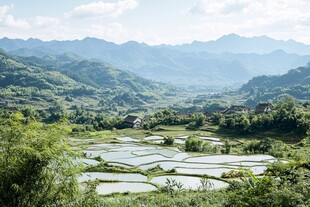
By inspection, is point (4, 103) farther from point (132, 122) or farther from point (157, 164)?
point (157, 164)

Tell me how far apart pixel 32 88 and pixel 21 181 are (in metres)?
167

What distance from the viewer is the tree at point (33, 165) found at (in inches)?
535

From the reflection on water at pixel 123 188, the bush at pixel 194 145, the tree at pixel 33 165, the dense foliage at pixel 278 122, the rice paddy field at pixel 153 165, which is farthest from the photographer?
the dense foliage at pixel 278 122

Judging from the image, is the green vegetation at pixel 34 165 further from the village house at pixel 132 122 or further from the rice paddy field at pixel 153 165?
the village house at pixel 132 122

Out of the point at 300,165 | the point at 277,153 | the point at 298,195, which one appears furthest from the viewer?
the point at 277,153

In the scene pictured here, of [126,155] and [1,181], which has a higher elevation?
[1,181]

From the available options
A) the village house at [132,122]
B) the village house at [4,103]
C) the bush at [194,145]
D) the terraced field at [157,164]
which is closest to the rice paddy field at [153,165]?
the terraced field at [157,164]

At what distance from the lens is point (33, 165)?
1377 centimetres

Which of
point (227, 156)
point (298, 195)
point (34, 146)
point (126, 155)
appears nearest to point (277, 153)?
point (227, 156)

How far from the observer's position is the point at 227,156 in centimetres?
4081

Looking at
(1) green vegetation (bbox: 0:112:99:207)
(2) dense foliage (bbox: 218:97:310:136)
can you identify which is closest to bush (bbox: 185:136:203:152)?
(2) dense foliage (bbox: 218:97:310:136)

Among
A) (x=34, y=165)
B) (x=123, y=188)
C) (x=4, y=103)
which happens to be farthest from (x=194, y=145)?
(x=4, y=103)

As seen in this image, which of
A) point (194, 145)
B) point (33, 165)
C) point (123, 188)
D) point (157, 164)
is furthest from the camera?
point (194, 145)

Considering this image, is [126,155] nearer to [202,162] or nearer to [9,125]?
[202,162]
